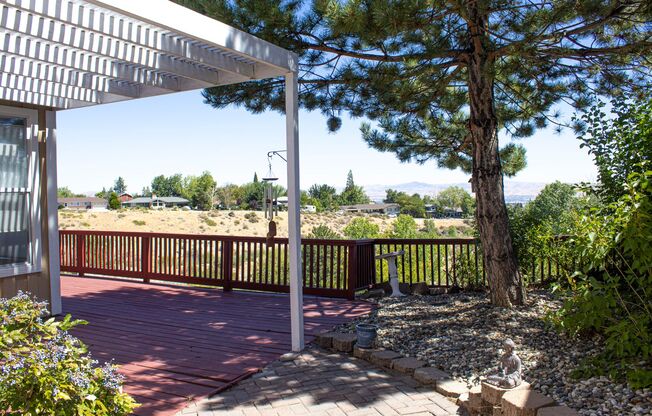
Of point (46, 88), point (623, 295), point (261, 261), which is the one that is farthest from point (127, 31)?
point (261, 261)

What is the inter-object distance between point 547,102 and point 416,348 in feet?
14.2

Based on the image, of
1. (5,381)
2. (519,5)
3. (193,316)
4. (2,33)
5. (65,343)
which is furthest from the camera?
(193,316)

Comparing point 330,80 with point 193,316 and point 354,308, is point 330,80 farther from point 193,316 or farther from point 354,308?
point 193,316

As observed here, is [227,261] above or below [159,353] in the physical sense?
above

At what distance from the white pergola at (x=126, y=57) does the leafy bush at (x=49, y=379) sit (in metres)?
1.76

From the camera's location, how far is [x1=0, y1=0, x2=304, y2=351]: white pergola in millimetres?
3180

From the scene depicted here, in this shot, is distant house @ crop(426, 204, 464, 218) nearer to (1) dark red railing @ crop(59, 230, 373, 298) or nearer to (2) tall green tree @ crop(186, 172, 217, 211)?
(2) tall green tree @ crop(186, 172, 217, 211)

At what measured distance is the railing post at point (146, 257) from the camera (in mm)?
8250

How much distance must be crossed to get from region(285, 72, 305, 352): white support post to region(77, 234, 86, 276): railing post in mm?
6041

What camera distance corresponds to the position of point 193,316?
5.90 meters

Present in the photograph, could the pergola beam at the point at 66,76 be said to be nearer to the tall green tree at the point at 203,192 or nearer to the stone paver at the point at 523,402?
the stone paver at the point at 523,402

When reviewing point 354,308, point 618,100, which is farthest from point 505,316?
point 618,100

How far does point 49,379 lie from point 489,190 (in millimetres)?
4669

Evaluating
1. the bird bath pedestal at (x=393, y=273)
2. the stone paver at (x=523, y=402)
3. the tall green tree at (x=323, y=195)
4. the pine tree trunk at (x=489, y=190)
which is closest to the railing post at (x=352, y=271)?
the bird bath pedestal at (x=393, y=273)
